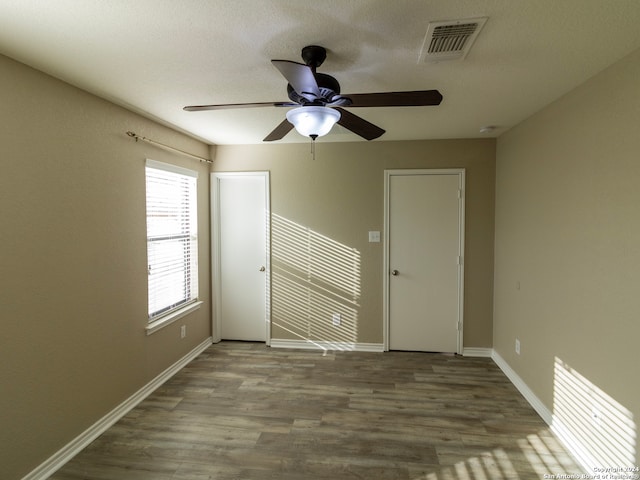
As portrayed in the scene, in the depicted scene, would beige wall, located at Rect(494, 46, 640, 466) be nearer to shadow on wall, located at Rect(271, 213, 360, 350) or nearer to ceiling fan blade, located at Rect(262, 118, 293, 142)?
shadow on wall, located at Rect(271, 213, 360, 350)

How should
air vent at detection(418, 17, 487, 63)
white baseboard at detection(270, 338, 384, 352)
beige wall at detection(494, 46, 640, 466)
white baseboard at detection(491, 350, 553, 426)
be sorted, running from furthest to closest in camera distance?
white baseboard at detection(270, 338, 384, 352) < white baseboard at detection(491, 350, 553, 426) < beige wall at detection(494, 46, 640, 466) < air vent at detection(418, 17, 487, 63)

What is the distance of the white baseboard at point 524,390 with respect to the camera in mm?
2500

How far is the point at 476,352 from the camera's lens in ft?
12.1

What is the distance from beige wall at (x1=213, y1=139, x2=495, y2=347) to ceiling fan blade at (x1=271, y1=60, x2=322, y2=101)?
7.08ft

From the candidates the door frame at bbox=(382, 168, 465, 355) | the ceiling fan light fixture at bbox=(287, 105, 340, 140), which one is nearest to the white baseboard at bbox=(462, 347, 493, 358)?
the door frame at bbox=(382, 168, 465, 355)

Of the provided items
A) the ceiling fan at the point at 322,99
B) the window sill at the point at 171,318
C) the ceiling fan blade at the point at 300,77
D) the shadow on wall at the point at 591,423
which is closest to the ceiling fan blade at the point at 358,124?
the ceiling fan at the point at 322,99

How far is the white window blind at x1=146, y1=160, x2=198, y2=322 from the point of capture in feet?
9.87

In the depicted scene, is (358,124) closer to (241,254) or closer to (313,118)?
(313,118)

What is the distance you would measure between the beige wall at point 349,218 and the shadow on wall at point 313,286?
1 cm

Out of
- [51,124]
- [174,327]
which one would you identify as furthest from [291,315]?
[51,124]

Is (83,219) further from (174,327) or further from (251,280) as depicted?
(251,280)

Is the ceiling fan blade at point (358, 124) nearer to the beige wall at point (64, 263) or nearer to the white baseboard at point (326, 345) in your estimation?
the beige wall at point (64, 263)

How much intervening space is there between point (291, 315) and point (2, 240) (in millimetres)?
2750

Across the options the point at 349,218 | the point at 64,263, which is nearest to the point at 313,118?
the point at 64,263
